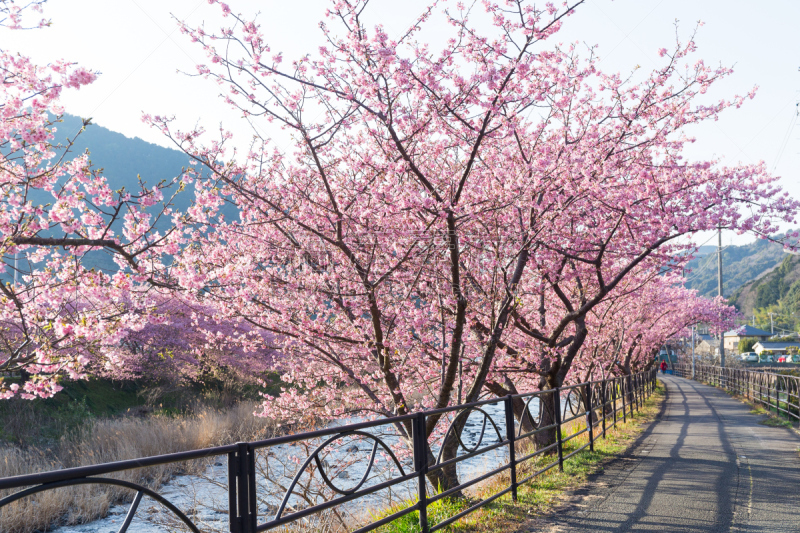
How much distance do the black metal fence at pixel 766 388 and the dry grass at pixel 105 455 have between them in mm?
14975

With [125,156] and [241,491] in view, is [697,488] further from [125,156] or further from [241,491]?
[125,156]

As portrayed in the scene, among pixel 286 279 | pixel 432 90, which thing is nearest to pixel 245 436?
pixel 286 279

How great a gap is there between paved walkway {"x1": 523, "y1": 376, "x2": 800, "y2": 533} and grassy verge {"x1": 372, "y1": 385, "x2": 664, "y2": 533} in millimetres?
278

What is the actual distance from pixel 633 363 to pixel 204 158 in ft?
93.0

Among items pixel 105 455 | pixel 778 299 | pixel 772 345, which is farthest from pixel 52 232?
pixel 778 299

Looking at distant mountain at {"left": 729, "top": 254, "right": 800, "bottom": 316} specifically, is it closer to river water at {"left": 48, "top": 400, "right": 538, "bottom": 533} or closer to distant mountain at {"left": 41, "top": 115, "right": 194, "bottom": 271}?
distant mountain at {"left": 41, "top": 115, "right": 194, "bottom": 271}

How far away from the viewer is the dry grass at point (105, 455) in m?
10.3

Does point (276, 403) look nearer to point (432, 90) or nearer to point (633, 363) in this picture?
point (432, 90)

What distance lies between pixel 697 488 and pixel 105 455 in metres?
13.7

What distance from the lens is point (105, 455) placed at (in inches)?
559

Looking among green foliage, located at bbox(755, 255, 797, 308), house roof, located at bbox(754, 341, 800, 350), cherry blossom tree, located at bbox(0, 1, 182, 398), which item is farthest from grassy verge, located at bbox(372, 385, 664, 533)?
green foliage, located at bbox(755, 255, 797, 308)

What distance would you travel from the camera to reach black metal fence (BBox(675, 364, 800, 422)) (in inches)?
607

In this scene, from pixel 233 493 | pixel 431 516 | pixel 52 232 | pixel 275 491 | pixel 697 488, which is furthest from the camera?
pixel 275 491

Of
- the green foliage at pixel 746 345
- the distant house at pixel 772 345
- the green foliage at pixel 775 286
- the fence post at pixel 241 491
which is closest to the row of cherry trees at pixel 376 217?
the fence post at pixel 241 491
